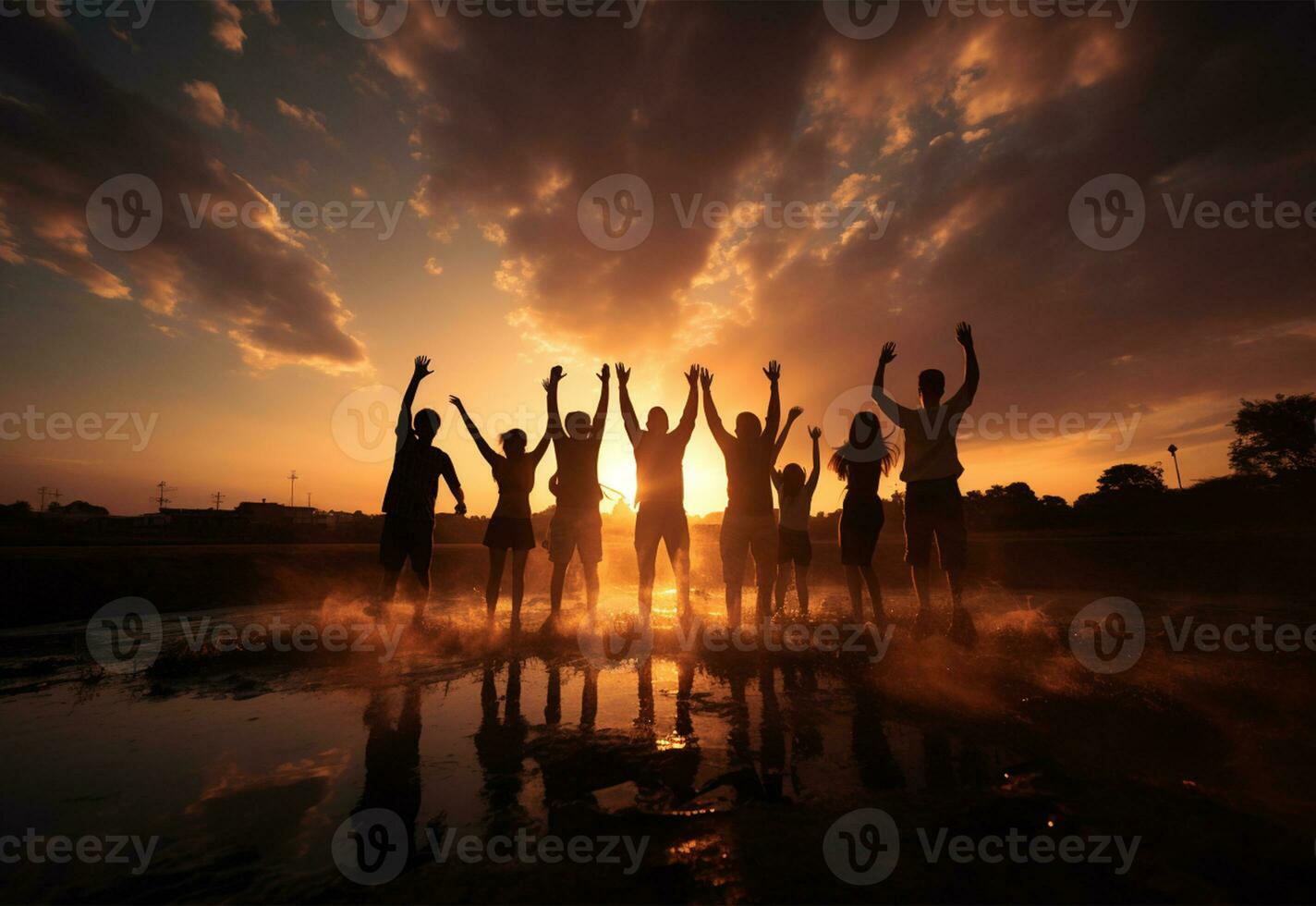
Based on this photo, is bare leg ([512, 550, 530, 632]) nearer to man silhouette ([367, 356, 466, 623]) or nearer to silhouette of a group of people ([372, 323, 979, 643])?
silhouette of a group of people ([372, 323, 979, 643])

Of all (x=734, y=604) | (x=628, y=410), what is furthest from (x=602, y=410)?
(x=734, y=604)

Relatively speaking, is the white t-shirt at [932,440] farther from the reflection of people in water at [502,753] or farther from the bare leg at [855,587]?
the reflection of people in water at [502,753]

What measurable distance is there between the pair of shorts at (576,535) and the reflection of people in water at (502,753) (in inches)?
94.0

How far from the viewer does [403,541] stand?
21.0 feet

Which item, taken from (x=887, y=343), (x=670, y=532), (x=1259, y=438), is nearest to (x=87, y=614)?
(x=670, y=532)

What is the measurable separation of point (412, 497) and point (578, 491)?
2075mm

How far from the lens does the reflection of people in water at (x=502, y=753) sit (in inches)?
87.2

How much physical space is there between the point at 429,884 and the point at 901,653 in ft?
14.7

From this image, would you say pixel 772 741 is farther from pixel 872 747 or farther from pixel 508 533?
pixel 508 533

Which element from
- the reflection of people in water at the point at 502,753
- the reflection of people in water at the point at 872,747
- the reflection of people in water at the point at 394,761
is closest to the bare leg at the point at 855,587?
the reflection of people in water at the point at 872,747

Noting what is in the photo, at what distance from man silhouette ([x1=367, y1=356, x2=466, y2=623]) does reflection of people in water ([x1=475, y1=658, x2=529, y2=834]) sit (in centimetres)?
272

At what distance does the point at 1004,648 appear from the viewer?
4965 mm

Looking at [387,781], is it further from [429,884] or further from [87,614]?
[87,614]

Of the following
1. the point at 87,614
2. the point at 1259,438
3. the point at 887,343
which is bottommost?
the point at 87,614
